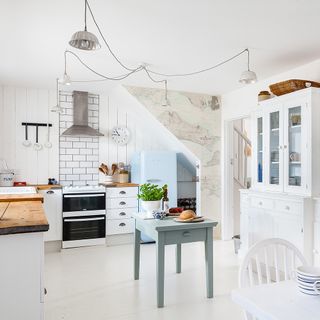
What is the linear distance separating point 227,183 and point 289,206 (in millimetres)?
1957

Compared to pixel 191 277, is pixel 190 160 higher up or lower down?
higher up

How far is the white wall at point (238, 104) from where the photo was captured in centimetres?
388

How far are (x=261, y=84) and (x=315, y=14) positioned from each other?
6.19ft

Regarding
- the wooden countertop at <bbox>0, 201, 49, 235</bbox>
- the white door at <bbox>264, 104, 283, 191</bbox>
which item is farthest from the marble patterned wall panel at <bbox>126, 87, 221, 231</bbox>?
the wooden countertop at <bbox>0, 201, 49, 235</bbox>

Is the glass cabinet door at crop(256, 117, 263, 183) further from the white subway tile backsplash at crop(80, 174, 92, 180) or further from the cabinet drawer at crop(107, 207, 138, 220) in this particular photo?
the white subway tile backsplash at crop(80, 174, 92, 180)

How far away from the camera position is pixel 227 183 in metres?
5.18

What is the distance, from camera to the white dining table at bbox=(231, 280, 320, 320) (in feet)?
3.55

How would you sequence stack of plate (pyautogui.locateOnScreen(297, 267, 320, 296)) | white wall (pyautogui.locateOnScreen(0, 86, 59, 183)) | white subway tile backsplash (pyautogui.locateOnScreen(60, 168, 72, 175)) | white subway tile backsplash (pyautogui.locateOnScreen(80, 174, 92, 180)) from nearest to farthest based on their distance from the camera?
stack of plate (pyautogui.locateOnScreen(297, 267, 320, 296)) < white wall (pyautogui.locateOnScreen(0, 86, 59, 183)) < white subway tile backsplash (pyautogui.locateOnScreen(60, 168, 72, 175)) < white subway tile backsplash (pyautogui.locateOnScreen(80, 174, 92, 180))

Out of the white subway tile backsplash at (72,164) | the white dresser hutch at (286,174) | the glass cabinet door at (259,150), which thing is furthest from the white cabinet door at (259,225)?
the white subway tile backsplash at (72,164)

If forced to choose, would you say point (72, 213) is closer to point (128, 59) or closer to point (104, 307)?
point (104, 307)

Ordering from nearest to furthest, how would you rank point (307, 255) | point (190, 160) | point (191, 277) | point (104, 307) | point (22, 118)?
1. point (104, 307)
2. point (307, 255)
3. point (191, 277)
4. point (22, 118)
5. point (190, 160)

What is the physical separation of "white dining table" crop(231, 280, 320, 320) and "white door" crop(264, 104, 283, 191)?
2.41 m

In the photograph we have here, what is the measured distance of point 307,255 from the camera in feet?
10.0

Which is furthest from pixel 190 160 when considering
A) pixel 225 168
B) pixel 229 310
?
pixel 229 310
